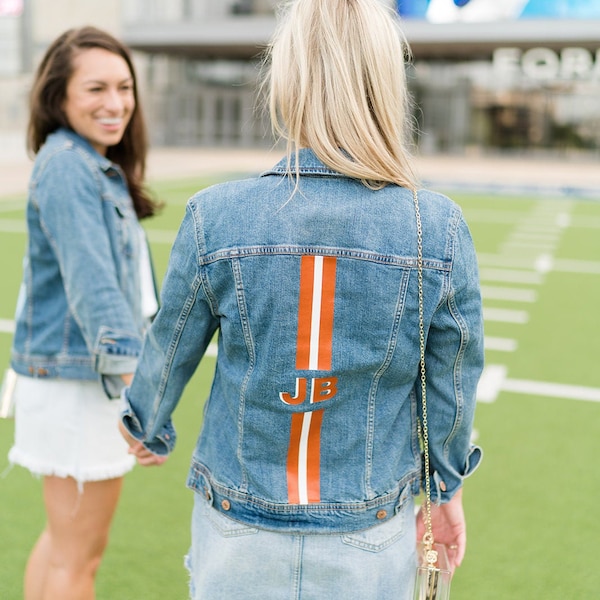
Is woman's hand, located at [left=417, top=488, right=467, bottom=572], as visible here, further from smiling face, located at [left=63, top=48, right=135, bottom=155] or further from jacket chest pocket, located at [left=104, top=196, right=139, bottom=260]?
smiling face, located at [left=63, top=48, right=135, bottom=155]

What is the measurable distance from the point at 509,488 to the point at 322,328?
2.84 m

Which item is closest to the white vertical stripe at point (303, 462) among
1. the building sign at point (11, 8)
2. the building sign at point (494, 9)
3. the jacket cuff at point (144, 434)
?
the jacket cuff at point (144, 434)

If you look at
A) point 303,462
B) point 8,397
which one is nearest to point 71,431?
point 8,397

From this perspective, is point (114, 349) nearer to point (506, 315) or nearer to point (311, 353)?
point (311, 353)

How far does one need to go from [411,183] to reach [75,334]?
116 cm

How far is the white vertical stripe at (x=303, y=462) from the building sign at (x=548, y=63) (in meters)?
32.5

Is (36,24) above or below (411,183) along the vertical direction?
above

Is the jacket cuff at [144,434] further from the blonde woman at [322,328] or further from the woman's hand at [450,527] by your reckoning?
the woman's hand at [450,527]

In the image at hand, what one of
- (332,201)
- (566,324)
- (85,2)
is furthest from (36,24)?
(332,201)

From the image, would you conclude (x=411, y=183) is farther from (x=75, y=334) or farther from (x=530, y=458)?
(x=530, y=458)

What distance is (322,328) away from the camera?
1.53 meters

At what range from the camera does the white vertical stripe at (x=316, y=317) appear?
1.51 metres

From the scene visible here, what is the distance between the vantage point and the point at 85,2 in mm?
32312

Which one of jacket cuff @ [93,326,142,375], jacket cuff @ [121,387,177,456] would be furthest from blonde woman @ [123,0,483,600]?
jacket cuff @ [93,326,142,375]
